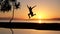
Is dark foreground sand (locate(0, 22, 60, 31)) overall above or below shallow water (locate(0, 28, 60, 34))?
above

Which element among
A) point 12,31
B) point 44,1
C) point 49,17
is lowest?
point 12,31

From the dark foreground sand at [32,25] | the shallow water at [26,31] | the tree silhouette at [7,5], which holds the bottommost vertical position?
the shallow water at [26,31]

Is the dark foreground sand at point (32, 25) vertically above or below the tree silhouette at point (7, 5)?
below

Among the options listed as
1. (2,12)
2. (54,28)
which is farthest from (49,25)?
(2,12)

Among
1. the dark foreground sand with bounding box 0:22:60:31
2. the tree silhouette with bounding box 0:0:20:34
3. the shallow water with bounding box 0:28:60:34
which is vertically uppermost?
the tree silhouette with bounding box 0:0:20:34

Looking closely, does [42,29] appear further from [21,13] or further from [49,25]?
[21,13]

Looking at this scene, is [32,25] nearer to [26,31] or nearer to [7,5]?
[26,31]

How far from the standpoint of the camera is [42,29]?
1442 millimetres

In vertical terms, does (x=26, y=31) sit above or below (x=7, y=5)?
below

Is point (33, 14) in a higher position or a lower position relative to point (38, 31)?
higher

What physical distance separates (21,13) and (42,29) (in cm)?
26

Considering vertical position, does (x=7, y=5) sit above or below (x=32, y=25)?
above

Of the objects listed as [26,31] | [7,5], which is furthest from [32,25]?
[7,5]

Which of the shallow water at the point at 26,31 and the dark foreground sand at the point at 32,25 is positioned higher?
the dark foreground sand at the point at 32,25
